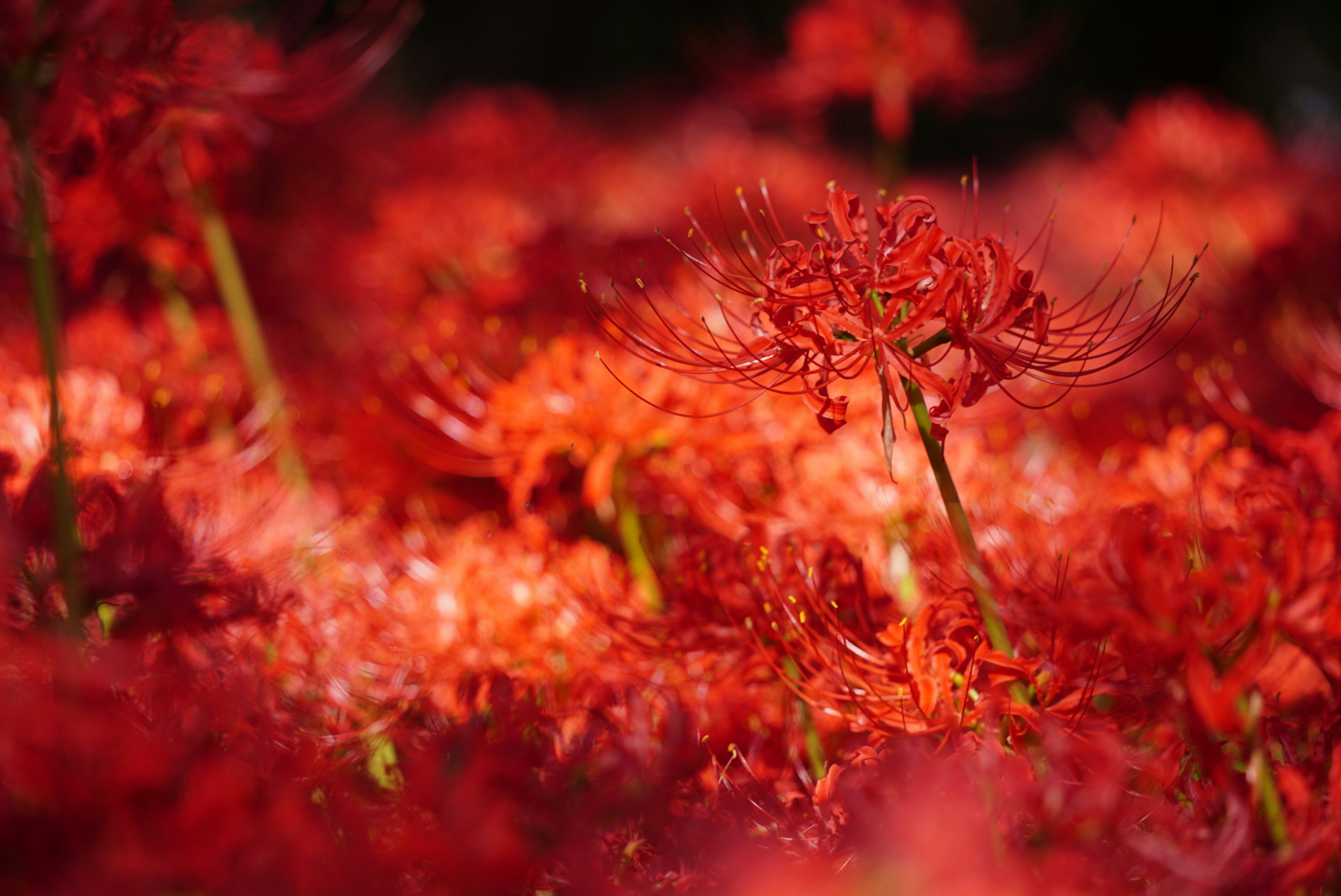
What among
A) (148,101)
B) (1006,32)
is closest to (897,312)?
(148,101)

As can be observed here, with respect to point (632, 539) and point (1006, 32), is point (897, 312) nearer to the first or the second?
point (632, 539)

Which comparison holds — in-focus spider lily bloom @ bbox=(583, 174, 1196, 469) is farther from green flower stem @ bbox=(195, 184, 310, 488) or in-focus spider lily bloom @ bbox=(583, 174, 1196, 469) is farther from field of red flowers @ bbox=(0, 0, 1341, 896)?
green flower stem @ bbox=(195, 184, 310, 488)

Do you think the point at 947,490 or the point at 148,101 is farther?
the point at 148,101

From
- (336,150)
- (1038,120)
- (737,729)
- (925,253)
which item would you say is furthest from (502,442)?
(1038,120)

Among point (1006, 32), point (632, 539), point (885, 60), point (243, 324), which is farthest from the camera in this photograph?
point (1006, 32)

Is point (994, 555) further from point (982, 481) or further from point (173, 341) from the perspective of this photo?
point (173, 341)

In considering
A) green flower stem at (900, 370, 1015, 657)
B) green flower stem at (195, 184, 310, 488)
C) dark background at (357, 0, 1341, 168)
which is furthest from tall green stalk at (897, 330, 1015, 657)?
dark background at (357, 0, 1341, 168)
